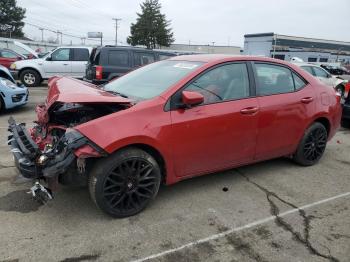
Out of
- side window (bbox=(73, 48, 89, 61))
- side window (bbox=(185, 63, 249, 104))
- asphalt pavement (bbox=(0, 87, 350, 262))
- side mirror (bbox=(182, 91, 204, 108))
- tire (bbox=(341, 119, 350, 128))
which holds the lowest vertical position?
asphalt pavement (bbox=(0, 87, 350, 262))

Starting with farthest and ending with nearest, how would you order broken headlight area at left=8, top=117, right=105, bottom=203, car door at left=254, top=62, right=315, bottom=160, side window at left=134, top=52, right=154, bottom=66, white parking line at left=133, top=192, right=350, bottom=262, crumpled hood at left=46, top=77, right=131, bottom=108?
1. side window at left=134, top=52, right=154, bottom=66
2. car door at left=254, top=62, right=315, bottom=160
3. crumpled hood at left=46, top=77, right=131, bottom=108
4. broken headlight area at left=8, top=117, right=105, bottom=203
5. white parking line at left=133, top=192, right=350, bottom=262

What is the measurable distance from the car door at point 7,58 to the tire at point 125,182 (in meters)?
14.5

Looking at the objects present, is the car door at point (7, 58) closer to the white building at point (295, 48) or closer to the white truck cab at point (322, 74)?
the white truck cab at point (322, 74)

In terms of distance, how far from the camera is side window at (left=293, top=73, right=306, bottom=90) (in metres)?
4.81

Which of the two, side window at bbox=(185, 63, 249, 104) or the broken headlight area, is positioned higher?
side window at bbox=(185, 63, 249, 104)

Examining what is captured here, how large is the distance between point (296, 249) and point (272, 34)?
4599 centimetres

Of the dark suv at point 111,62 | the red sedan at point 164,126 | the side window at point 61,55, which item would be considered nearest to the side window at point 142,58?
the dark suv at point 111,62

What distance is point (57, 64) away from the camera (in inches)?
559

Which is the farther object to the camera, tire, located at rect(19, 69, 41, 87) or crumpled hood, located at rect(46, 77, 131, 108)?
tire, located at rect(19, 69, 41, 87)

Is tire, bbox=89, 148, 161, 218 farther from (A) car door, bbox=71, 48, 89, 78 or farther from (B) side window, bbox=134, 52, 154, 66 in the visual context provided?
(A) car door, bbox=71, 48, 89, 78

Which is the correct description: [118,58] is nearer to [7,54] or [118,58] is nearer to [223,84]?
[223,84]

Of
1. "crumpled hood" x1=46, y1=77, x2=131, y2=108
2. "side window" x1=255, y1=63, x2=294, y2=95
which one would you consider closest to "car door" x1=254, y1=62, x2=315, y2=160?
"side window" x1=255, y1=63, x2=294, y2=95

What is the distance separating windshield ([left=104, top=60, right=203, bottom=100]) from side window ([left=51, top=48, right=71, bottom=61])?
10606 mm

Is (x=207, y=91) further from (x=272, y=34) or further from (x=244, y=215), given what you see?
(x=272, y=34)
